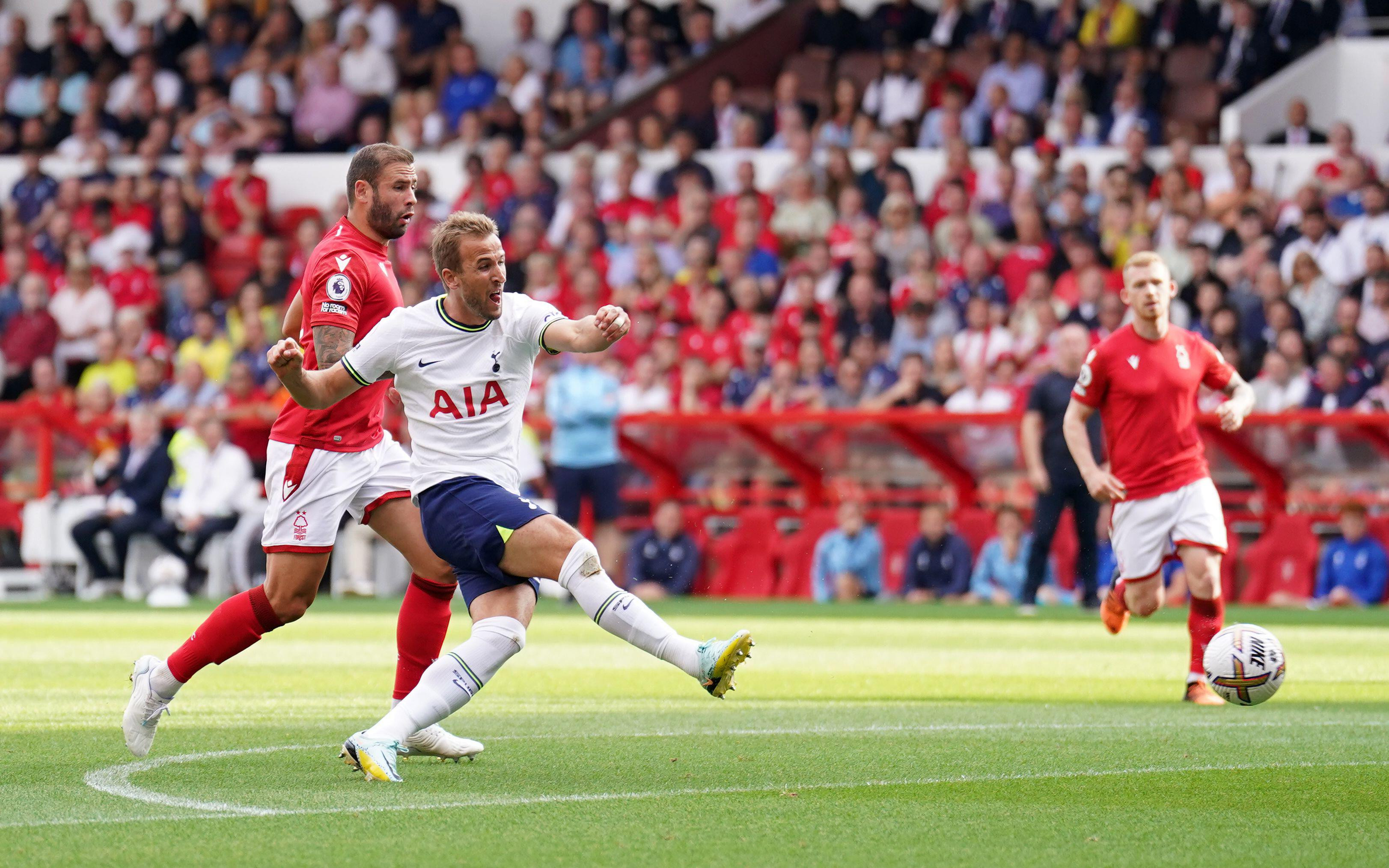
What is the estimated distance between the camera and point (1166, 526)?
9.73 m

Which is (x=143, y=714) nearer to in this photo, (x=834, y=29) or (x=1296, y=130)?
(x=1296, y=130)

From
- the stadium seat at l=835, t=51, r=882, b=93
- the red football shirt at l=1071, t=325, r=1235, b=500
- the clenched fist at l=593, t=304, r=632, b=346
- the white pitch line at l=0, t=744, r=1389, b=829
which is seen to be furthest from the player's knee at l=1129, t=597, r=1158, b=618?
the stadium seat at l=835, t=51, r=882, b=93

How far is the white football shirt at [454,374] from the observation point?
6.76 meters

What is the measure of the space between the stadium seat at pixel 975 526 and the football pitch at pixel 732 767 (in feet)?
19.1

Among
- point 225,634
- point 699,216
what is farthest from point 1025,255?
point 225,634

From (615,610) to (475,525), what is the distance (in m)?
0.55

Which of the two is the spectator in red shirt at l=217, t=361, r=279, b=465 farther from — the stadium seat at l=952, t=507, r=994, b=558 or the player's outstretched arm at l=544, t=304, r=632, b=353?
the player's outstretched arm at l=544, t=304, r=632, b=353

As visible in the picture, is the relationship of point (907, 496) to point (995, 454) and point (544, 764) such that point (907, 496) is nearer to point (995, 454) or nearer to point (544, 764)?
point (995, 454)

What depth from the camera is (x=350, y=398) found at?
7.43 m

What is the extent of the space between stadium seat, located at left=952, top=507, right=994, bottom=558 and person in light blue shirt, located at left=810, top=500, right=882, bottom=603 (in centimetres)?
79

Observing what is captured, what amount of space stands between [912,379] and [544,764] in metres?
12.2

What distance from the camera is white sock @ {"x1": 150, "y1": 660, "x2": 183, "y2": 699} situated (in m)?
7.18

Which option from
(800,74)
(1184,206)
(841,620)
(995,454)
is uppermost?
(800,74)

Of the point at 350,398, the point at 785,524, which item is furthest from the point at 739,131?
the point at 350,398
